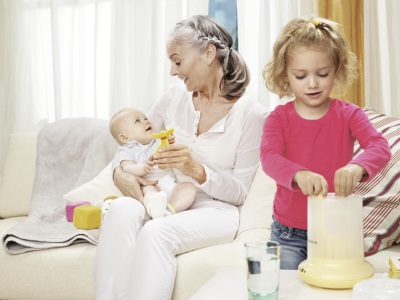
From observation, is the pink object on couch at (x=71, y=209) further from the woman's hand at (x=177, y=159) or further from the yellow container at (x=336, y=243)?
the yellow container at (x=336, y=243)

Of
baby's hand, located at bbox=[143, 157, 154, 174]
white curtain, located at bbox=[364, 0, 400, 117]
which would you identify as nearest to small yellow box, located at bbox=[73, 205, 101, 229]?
baby's hand, located at bbox=[143, 157, 154, 174]

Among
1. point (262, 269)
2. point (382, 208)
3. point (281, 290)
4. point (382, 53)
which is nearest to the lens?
point (262, 269)

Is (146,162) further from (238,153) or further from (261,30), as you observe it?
(261,30)

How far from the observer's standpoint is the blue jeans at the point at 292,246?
1734 millimetres

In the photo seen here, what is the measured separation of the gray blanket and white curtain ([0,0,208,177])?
0.43 m

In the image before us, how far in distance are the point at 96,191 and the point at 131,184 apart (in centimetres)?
30

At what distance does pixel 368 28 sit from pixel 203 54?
87 cm

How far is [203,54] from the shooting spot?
2326 millimetres

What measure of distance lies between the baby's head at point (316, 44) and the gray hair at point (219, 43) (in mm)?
566

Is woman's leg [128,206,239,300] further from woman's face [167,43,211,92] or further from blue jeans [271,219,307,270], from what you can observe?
woman's face [167,43,211,92]

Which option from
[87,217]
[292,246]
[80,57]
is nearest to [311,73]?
[292,246]

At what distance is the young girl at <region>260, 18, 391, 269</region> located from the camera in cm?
166

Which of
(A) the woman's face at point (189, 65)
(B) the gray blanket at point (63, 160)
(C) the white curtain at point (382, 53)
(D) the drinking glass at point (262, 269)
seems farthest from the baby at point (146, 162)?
(C) the white curtain at point (382, 53)

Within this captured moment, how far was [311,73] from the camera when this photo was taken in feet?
5.45
